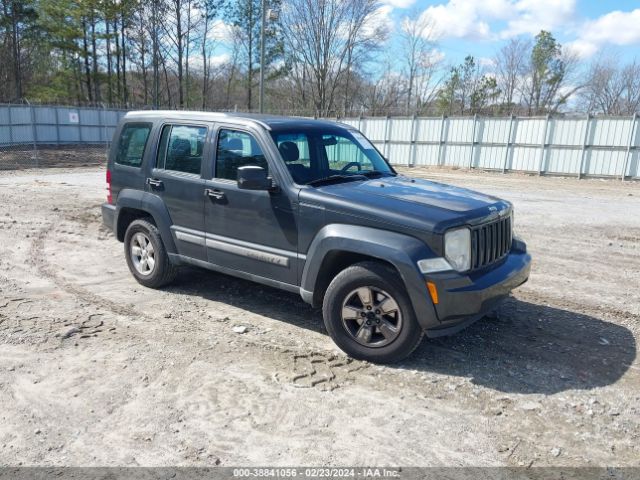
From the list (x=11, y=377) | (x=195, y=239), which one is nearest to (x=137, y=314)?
(x=195, y=239)

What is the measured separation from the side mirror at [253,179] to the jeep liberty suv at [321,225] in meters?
0.01

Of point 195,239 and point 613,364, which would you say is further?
point 195,239

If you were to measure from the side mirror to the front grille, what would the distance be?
1.82 meters

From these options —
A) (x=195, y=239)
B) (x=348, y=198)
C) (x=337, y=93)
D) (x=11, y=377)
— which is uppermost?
(x=337, y=93)

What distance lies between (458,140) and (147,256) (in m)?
22.2

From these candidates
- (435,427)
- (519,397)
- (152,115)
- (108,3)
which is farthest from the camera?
(108,3)

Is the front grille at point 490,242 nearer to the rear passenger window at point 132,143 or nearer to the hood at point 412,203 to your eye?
the hood at point 412,203

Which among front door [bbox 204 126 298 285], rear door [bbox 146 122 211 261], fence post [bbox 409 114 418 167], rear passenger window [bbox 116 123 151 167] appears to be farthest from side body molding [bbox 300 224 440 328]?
fence post [bbox 409 114 418 167]

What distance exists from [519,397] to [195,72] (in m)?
52.7

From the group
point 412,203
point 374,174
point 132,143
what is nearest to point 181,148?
point 132,143

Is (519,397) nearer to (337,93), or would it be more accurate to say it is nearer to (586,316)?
(586,316)

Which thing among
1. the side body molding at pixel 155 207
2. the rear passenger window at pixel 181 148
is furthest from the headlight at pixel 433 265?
the side body molding at pixel 155 207

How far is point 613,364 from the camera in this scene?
4.28 meters

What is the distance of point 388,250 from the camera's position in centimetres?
→ 388
